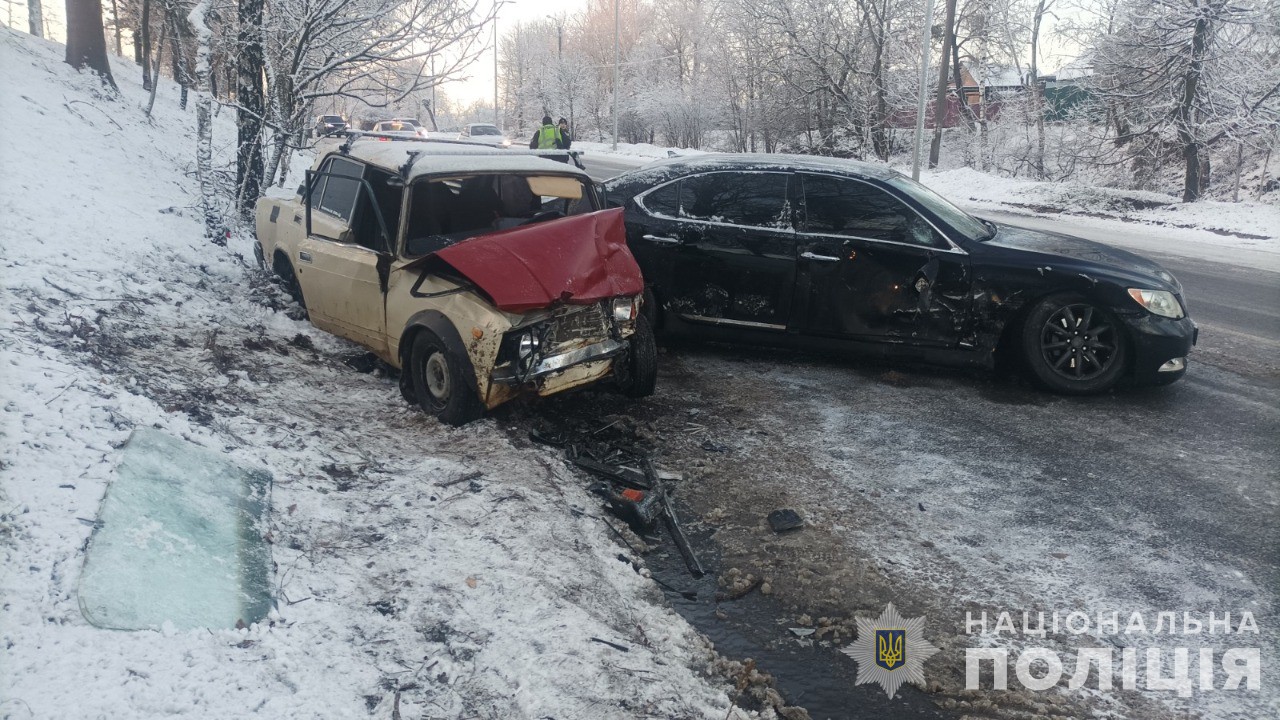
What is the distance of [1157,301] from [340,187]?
6049 mm

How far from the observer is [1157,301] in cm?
580

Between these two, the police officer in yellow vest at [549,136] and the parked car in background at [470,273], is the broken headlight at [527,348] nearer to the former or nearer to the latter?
the parked car in background at [470,273]

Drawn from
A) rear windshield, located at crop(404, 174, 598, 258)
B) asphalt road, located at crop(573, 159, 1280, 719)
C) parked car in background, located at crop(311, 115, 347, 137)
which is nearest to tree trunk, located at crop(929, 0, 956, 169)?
parked car in background, located at crop(311, 115, 347, 137)

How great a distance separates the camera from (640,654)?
124 inches

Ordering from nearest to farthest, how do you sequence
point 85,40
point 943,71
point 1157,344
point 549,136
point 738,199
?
point 1157,344 → point 738,199 → point 85,40 → point 549,136 → point 943,71

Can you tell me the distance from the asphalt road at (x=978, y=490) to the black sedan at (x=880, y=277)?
1.17 ft

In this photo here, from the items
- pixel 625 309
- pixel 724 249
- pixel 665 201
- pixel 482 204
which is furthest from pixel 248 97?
pixel 625 309

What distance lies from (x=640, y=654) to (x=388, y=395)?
330cm

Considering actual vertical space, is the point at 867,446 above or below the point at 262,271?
below

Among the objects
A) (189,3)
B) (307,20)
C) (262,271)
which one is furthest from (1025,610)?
(189,3)

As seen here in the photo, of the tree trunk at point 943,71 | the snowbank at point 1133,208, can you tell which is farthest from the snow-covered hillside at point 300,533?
the tree trunk at point 943,71

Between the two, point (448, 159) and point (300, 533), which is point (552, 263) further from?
point (300, 533)

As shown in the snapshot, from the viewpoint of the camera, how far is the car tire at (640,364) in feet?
18.8

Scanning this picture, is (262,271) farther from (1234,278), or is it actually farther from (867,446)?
(1234,278)
